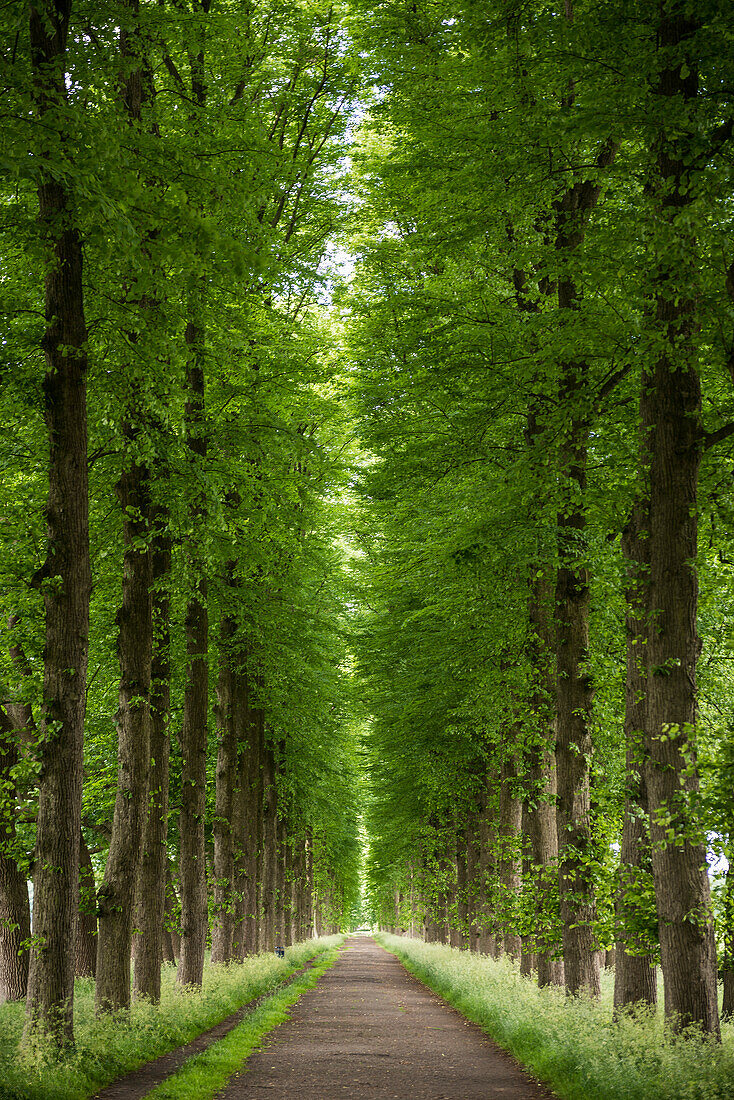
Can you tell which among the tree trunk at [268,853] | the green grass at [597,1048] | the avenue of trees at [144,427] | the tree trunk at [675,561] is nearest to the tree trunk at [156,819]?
the avenue of trees at [144,427]

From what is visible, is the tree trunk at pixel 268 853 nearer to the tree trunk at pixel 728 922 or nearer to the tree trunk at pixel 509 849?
the tree trunk at pixel 509 849

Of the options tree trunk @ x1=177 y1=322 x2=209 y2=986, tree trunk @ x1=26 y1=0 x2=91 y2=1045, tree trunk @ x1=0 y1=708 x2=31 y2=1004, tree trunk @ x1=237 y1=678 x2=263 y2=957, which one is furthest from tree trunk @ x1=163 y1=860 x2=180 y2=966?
tree trunk @ x1=26 y1=0 x2=91 y2=1045

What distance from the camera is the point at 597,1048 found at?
9.52 meters

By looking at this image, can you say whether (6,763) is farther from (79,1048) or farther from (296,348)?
(296,348)

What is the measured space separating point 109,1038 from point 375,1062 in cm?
397

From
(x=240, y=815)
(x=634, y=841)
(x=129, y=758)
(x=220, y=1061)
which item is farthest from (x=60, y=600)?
(x=240, y=815)

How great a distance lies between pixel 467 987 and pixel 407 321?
14.6 meters

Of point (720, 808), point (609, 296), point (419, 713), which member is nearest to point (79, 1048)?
point (720, 808)

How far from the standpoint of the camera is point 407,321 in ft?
45.0

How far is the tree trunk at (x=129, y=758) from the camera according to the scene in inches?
482

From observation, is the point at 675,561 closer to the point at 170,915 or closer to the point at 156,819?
the point at 156,819

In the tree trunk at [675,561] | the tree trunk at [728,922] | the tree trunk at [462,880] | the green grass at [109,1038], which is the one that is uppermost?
the tree trunk at [675,561]

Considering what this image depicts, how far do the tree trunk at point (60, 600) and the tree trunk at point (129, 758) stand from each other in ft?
6.24

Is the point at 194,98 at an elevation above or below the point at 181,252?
above
